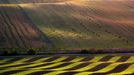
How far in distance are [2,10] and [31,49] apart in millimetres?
33949

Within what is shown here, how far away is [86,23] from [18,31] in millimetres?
16524

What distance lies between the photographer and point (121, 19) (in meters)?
88.5

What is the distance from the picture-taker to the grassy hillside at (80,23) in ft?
223

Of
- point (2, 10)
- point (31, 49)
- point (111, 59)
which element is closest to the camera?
point (111, 59)

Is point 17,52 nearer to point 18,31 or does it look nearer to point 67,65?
point 67,65

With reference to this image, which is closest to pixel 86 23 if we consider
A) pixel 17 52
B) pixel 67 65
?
pixel 17 52

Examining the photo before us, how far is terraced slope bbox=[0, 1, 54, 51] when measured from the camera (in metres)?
65.6

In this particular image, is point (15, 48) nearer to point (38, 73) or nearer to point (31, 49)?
point (31, 49)

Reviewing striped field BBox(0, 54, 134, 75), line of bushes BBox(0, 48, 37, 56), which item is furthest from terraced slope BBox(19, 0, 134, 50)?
striped field BBox(0, 54, 134, 75)

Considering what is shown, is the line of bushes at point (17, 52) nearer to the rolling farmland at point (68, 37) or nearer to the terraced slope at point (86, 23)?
the rolling farmland at point (68, 37)

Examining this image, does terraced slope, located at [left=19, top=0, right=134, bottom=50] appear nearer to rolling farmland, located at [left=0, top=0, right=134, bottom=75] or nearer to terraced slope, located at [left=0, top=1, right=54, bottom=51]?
rolling farmland, located at [left=0, top=0, right=134, bottom=75]

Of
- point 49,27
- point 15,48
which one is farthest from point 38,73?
point 49,27

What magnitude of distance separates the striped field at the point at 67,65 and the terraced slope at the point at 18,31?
992 centimetres

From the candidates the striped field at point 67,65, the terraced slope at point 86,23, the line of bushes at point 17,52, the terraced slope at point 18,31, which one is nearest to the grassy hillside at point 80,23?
the terraced slope at point 86,23
